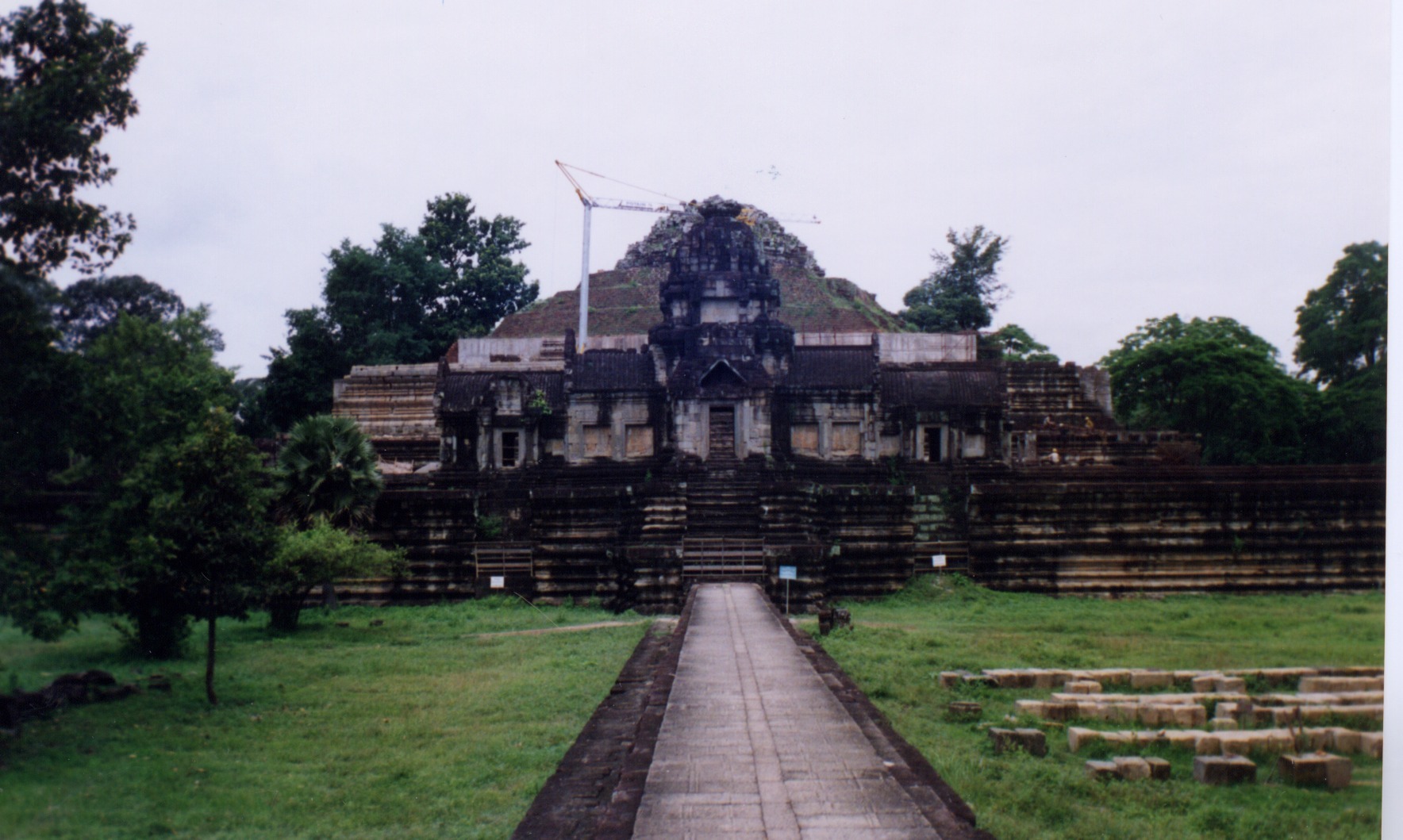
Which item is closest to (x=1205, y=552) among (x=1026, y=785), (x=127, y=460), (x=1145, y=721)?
(x=1145, y=721)

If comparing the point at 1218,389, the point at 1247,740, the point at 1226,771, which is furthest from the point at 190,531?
the point at 1218,389

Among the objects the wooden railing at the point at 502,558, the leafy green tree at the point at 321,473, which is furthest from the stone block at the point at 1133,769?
the leafy green tree at the point at 321,473

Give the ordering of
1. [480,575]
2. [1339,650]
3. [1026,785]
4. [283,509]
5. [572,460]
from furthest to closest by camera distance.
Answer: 1. [572,460]
2. [480,575]
3. [283,509]
4. [1339,650]
5. [1026,785]

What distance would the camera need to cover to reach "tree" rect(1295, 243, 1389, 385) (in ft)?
30.2

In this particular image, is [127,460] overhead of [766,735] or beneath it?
overhead

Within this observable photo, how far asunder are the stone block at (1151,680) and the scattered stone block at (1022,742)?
4.01 metres

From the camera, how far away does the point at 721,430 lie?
96.8 feet

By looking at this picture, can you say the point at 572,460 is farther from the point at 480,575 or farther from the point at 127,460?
the point at 127,460

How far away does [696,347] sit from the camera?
30219 millimetres

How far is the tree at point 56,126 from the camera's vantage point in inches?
356

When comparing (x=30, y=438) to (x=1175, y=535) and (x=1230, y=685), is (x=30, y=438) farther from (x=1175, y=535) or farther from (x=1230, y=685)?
(x=1175, y=535)

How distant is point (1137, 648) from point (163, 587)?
14.7 m

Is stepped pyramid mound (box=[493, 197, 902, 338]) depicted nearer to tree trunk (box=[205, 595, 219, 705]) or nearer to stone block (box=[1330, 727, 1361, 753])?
tree trunk (box=[205, 595, 219, 705])

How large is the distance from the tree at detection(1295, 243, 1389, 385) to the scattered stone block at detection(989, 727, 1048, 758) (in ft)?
15.0
